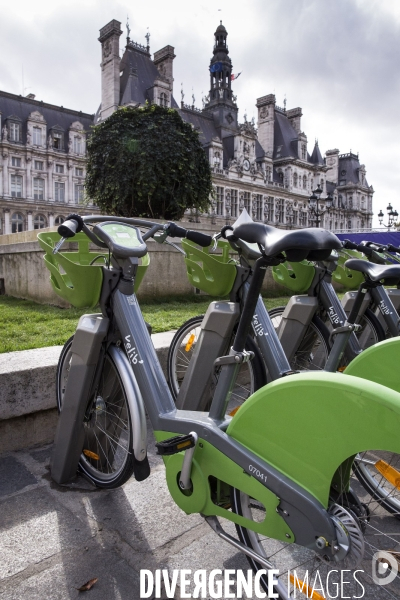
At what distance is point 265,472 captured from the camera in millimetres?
1575

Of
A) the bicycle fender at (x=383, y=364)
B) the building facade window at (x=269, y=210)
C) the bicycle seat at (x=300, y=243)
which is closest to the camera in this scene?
the bicycle seat at (x=300, y=243)

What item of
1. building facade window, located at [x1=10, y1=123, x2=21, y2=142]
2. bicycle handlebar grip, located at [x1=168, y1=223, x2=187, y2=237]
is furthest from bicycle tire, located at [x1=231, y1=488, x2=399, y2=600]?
building facade window, located at [x1=10, y1=123, x2=21, y2=142]

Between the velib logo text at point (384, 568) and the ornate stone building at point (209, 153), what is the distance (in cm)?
2929

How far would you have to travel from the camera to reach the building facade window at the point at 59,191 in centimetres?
4409

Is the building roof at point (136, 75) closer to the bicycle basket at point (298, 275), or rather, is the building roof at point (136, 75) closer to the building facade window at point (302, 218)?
the building facade window at point (302, 218)

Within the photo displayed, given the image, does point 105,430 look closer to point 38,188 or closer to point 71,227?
point 71,227

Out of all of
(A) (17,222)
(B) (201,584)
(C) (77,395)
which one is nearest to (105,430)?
(C) (77,395)

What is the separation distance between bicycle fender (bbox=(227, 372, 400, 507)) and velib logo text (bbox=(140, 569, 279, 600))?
45 cm

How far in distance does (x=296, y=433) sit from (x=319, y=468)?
126mm

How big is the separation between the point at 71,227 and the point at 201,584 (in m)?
1.56

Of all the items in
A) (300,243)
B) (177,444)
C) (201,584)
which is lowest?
(201,584)

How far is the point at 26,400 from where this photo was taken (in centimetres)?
283

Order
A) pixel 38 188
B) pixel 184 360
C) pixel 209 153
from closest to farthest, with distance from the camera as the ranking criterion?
pixel 184 360, pixel 38 188, pixel 209 153

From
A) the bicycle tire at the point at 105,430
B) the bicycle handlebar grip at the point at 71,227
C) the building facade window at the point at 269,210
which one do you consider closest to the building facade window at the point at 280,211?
the building facade window at the point at 269,210
